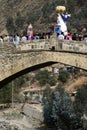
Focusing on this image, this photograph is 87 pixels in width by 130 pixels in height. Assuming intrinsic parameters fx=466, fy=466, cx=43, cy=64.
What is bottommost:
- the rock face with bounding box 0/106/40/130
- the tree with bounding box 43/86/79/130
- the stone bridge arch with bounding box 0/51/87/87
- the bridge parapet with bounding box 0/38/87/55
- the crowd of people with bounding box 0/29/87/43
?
the rock face with bounding box 0/106/40/130

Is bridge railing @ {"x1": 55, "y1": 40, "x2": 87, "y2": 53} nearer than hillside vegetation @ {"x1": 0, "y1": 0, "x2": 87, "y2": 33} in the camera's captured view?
Yes

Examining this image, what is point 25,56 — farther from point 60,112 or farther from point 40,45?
point 60,112

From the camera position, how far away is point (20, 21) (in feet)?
246

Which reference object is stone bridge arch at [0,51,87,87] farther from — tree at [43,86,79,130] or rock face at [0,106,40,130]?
rock face at [0,106,40,130]

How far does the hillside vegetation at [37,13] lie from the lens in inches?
2625

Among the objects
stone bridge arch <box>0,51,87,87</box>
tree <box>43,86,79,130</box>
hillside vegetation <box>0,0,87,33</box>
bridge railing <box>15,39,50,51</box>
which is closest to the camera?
stone bridge arch <box>0,51,87,87</box>

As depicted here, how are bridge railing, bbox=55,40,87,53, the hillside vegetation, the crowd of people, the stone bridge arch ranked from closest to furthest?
bridge railing, bbox=55,40,87,53 → the crowd of people → the stone bridge arch → the hillside vegetation

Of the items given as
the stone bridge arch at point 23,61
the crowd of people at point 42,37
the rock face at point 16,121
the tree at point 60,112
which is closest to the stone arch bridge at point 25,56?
the stone bridge arch at point 23,61

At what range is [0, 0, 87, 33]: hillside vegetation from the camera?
66688 millimetres

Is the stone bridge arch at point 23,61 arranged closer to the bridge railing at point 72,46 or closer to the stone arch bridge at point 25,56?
the stone arch bridge at point 25,56

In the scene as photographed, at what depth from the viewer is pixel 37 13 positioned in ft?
246

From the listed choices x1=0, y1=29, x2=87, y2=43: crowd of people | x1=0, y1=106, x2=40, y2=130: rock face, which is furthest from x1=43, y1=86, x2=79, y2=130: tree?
x1=0, y1=29, x2=87, y2=43: crowd of people

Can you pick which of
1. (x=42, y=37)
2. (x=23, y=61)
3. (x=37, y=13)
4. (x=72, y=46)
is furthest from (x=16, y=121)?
(x=72, y=46)

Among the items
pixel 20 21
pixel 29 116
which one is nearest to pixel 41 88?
pixel 29 116
